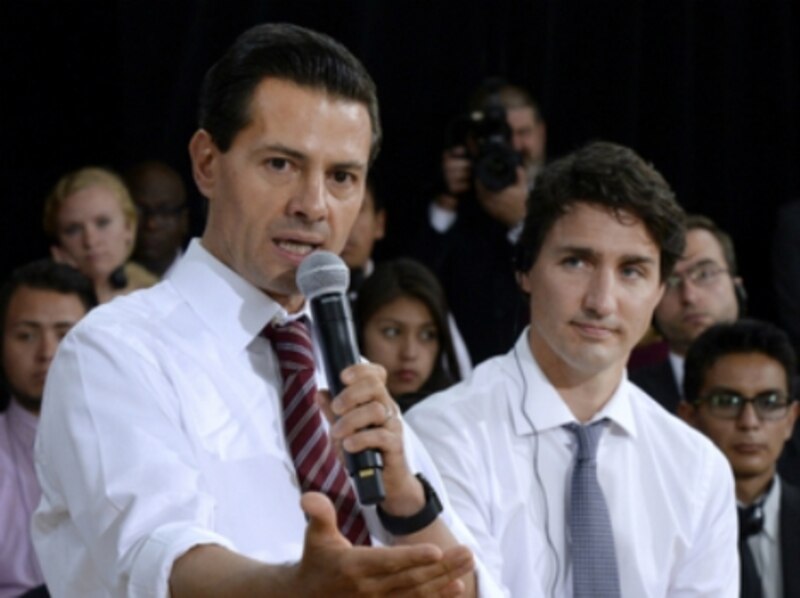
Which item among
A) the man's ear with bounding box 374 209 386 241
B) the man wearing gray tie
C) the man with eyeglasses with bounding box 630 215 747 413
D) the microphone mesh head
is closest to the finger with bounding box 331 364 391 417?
the microphone mesh head

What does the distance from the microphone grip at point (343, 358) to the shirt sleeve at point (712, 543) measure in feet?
4.07

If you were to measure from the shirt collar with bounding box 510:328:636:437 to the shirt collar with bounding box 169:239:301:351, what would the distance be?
0.93 m

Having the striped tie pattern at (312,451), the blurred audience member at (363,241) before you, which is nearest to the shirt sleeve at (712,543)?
the striped tie pattern at (312,451)

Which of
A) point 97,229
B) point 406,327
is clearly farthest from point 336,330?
point 97,229

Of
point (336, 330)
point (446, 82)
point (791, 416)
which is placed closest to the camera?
point (336, 330)

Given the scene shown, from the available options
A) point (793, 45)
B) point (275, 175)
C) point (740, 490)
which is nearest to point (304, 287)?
point (275, 175)

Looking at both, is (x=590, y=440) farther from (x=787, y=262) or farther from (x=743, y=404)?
(x=787, y=262)

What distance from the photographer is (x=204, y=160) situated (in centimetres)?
213

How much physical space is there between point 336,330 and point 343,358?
0.04 m

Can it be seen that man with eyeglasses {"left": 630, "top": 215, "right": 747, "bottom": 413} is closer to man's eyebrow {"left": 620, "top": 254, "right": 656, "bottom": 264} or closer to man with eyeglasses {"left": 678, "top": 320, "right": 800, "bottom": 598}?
man with eyeglasses {"left": 678, "top": 320, "right": 800, "bottom": 598}

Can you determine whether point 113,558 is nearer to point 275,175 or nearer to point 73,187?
point 275,175

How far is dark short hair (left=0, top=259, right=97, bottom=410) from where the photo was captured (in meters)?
3.86

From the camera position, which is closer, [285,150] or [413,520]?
[413,520]

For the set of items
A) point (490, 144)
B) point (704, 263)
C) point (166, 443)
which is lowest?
point (166, 443)
